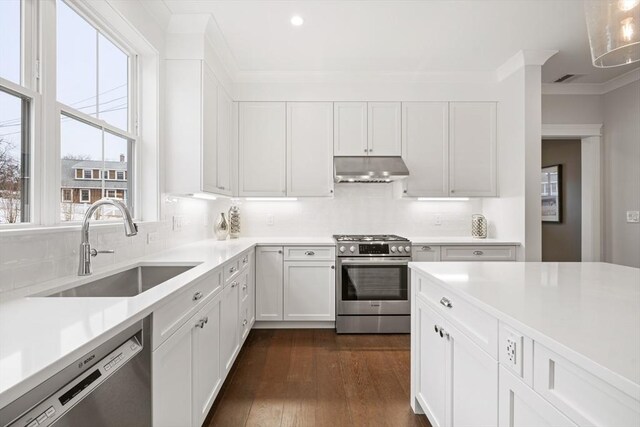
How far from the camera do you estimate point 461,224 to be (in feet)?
13.0

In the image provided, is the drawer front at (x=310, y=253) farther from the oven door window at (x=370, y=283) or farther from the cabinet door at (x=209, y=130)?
the cabinet door at (x=209, y=130)

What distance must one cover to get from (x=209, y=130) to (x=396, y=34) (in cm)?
180

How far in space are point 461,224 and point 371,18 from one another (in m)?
2.52

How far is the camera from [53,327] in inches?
34.8

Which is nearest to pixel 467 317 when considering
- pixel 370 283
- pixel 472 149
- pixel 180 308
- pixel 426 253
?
pixel 180 308

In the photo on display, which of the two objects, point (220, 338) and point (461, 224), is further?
point (461, 224)

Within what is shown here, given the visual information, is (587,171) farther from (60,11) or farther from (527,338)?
(60,11)

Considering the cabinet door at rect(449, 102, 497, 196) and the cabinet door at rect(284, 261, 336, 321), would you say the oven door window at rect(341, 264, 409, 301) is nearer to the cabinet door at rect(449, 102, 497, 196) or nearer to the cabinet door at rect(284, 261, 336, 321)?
the cabinet door at rect(284, 261, 336, 321)

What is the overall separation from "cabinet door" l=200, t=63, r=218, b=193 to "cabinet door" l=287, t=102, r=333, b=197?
0.86m

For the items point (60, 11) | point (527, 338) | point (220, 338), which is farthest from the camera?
point (220, 338)

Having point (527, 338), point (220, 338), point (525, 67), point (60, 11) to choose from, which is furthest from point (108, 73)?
point (525, 67)

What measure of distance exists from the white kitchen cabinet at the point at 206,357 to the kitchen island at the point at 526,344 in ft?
3.81

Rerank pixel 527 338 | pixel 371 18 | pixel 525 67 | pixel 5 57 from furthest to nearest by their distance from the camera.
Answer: pixel 525 67 → pixel 371 18 → pixel 5 57 → pixel 527 338

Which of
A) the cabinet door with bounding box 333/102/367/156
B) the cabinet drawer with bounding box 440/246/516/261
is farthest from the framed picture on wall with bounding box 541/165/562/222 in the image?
the cabinet door with bounding box 333/102/367/156
